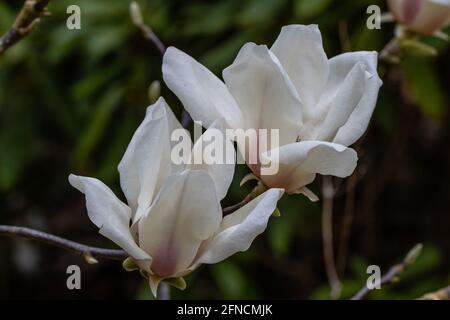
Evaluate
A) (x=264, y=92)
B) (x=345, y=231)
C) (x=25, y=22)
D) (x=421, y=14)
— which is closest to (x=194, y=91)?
(x=264, y=92)

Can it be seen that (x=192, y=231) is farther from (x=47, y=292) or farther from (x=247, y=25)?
(x=47, y=292)

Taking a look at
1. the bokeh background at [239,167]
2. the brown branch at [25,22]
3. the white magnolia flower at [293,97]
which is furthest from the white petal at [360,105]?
the bokeh background at [239,167]

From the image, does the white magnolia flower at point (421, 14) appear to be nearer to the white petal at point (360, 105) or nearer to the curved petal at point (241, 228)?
the white petal at point (360, 105)

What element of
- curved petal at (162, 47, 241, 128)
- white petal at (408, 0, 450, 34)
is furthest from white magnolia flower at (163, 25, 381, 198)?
white petal at (408, 0, 450, 34)

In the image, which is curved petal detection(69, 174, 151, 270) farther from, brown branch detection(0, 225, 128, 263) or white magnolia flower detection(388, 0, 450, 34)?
white magnolia flower detection(388, 0, 450, 34)

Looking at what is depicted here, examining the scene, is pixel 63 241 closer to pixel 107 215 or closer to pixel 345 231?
pixel 107 215

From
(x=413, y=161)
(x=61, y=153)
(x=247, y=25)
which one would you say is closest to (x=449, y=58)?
(x=413, y=161)
